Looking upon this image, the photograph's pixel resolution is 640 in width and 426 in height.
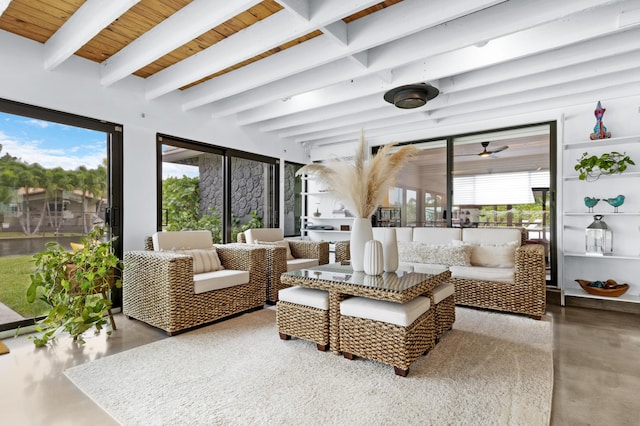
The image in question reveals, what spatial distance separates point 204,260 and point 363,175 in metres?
1.92

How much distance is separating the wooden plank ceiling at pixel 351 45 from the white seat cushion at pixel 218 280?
6.12 feet

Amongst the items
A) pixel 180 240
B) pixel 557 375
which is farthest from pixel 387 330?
pixel 180 240

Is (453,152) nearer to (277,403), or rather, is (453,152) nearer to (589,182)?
(589,182)

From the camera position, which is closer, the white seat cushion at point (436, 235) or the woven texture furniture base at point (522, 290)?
the woven texture furniture base at point (522, 290)

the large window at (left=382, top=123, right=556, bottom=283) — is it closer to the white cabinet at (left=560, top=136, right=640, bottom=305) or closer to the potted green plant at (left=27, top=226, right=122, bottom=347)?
the white cabinet at (left=560, top=136, right=640, bottom=305)

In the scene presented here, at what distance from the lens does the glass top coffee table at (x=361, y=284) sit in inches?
88.3

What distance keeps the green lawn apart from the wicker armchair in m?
2.13

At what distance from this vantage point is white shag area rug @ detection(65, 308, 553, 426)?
1.73m

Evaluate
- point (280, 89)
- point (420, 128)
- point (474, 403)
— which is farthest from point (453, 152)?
point (474, 403)

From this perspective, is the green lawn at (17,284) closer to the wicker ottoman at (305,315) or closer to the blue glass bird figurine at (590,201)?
the wicker ottoman at (305,315)

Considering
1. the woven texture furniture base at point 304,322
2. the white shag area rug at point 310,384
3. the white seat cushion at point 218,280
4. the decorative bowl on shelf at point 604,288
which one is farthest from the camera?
the decorative bowl on shelf at point 604,288

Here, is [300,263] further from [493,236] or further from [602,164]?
[602,164]

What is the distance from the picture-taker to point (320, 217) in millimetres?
6125

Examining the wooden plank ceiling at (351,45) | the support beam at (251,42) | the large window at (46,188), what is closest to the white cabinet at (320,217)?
the wooden plank ceiling at (351,45)
